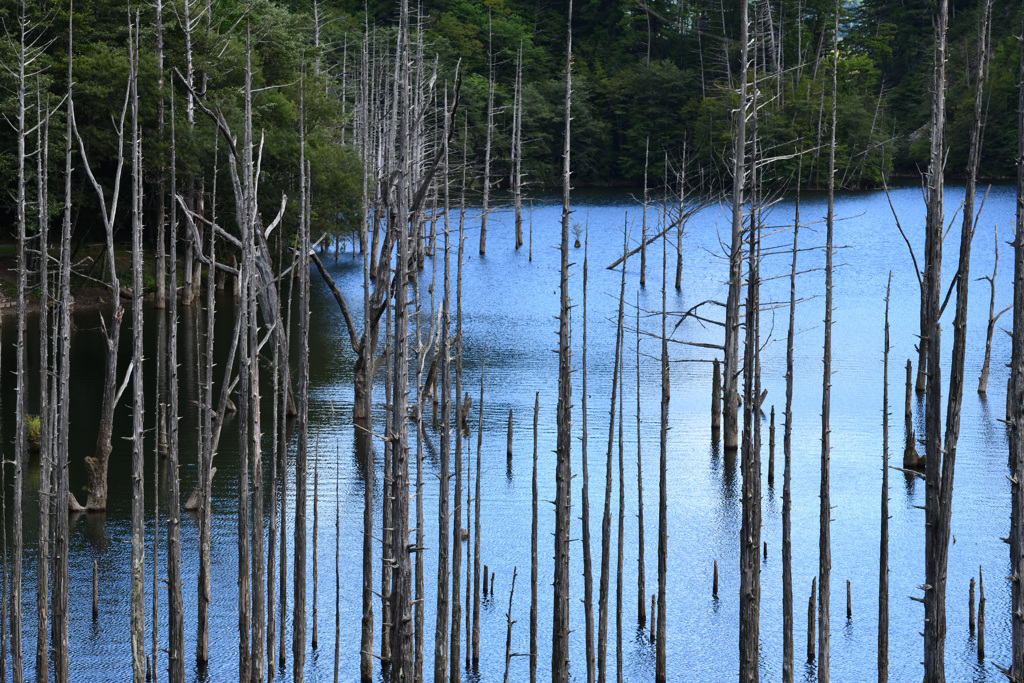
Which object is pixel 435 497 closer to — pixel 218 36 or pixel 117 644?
pixel 117 644

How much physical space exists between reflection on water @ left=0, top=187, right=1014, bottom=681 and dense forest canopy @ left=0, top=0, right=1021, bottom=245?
7542 millimetres

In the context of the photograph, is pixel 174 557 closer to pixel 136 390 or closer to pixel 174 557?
pixel 174 557

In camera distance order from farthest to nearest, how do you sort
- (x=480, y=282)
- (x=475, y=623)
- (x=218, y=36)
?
(x=480, y=282) → (x=218, y=36) → (x=475, y=623)

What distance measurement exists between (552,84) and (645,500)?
2350 inches

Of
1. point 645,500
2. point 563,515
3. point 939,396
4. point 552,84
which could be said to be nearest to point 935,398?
point 939,396

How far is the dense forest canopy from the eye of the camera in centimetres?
4147

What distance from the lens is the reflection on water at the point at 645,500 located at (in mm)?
16766

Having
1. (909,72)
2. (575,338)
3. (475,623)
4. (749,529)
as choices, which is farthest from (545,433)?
(909,72)

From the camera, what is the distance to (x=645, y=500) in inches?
966

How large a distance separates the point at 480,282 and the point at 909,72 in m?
35.0

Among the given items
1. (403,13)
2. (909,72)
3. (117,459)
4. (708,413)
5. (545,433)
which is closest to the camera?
(403,13)

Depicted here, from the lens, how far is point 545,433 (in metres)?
30.4

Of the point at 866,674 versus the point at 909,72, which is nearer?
the point at 866,674

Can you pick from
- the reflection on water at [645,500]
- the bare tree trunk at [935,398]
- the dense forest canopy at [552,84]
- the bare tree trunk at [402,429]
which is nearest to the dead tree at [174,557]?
the bare tree trunk at [402,429]
